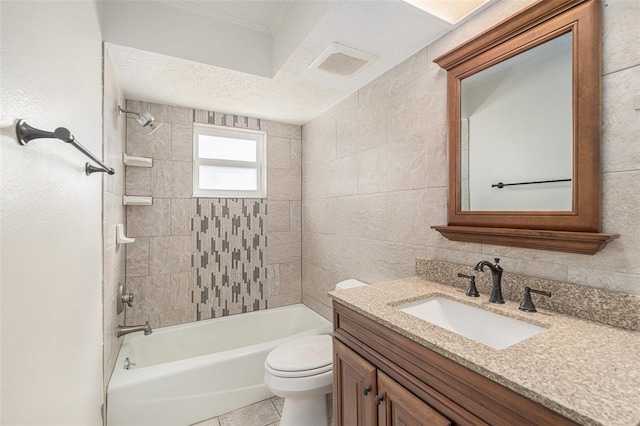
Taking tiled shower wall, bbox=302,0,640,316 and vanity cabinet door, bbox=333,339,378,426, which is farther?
vanity cabinet door, bbox=333,339,378,426

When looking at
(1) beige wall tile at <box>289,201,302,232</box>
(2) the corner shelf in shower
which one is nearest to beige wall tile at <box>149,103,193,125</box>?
(2) the corner shelf in shower

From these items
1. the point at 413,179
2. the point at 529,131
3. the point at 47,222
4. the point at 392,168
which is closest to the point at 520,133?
the point at 529,131

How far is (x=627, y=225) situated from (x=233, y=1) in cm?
214

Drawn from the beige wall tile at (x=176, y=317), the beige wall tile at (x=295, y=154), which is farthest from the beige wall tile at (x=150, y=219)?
the beige wall tile at (x=295, y=154)

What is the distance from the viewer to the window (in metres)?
2.64

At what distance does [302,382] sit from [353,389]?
471mm

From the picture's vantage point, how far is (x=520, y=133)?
120 centimetres

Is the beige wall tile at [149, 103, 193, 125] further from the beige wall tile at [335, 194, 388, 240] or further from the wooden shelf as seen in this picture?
the wooden shelf

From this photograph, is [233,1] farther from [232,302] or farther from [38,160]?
[232,302]

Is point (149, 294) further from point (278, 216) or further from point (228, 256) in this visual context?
point (278, 216)

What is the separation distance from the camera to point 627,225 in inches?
36.1

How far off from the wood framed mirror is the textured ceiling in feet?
1.17

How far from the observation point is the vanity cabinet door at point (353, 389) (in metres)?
1.09

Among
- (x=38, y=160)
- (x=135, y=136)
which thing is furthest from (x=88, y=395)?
(x=135, y=136)
